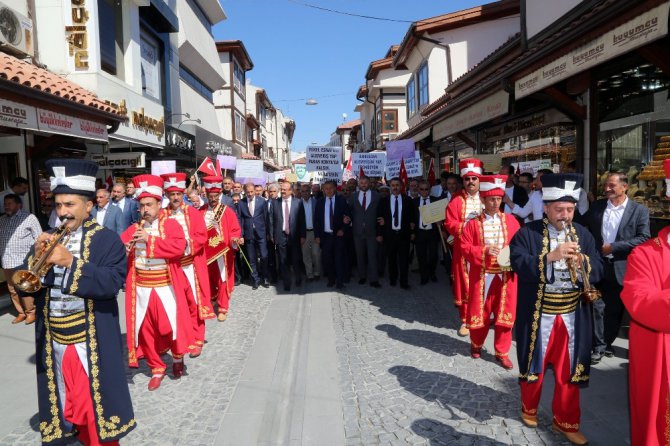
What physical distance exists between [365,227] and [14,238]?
5.71 metres

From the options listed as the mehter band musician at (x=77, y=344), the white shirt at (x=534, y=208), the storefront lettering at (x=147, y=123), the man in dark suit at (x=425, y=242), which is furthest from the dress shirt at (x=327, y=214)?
the mehter band musician at (x=77, y=344)

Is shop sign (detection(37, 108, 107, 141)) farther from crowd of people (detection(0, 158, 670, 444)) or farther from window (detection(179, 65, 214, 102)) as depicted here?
window (detection(179, 65, 214, 102))

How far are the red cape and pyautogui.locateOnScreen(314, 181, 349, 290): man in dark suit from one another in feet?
14.5

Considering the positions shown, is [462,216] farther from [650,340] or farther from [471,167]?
[650,340]

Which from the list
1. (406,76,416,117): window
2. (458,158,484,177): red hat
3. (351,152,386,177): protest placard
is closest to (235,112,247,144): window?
(406,76,416,117): window

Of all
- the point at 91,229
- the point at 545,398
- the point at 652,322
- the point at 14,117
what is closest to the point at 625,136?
the point at 545,398

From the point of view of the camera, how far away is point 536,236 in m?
3.56

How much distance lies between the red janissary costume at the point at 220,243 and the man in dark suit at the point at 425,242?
3.42m

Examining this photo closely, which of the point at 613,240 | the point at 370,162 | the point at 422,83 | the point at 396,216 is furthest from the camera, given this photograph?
the point at 422,83

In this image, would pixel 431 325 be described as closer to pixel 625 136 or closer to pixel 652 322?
pixel 625 136

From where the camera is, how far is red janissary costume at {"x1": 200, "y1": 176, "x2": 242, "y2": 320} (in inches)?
277

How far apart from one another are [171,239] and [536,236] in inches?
127

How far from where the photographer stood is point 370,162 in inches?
525

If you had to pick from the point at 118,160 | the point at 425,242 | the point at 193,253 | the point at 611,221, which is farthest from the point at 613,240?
the point at 118,160
